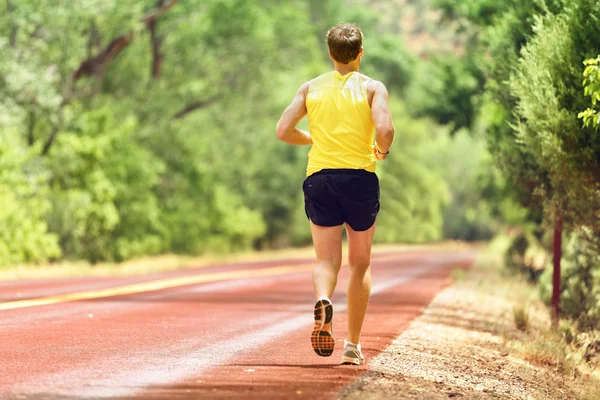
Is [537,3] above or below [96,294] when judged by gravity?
above

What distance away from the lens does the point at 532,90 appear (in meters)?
11.1

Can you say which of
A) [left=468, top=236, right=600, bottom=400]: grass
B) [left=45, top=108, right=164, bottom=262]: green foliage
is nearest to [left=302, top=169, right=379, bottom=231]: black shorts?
[left=468, top=236, right=600, bottom=400]: grass

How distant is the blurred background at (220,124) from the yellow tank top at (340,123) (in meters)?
2.63

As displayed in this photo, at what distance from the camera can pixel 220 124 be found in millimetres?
44188

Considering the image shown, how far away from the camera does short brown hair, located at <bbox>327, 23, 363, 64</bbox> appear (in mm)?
7203

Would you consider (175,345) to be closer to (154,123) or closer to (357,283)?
(357,283)

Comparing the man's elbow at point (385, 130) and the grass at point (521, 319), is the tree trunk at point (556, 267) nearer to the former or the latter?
the grass at point (521, 319)

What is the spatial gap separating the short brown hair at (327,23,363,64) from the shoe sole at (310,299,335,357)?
167 centimetres

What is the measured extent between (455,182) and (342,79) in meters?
83.5

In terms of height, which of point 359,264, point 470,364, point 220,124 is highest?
point 220,124

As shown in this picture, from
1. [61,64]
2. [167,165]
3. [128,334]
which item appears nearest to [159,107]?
[167,165]

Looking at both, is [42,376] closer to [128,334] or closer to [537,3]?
[128,334]

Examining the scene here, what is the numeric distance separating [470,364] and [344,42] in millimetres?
3146

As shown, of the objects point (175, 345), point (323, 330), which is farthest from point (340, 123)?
point (175, 345)
